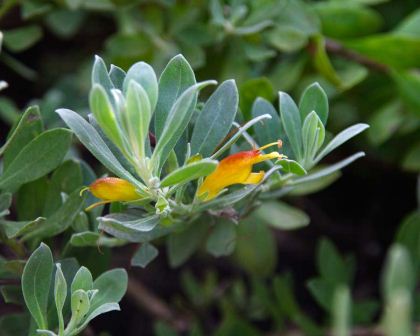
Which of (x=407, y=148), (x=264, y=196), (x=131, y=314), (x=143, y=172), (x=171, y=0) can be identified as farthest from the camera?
(x=131, y=314)

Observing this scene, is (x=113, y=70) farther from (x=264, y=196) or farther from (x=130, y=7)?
(x=130, y=7)

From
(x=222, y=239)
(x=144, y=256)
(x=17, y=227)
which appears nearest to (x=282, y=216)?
(x=222, y=239)

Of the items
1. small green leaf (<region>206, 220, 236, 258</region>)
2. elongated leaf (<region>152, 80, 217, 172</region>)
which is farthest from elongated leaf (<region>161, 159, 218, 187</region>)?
small green leaf (<region>206, 220, 236, 258</region>)

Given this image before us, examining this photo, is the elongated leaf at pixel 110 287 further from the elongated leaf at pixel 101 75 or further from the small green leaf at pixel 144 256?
the elongated leaf at pixel 101 75

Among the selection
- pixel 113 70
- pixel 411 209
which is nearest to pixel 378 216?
pixel 411 209

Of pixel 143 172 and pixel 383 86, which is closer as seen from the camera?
pixel 143 172

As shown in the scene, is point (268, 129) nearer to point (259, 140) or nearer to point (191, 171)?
point (259, 140)
